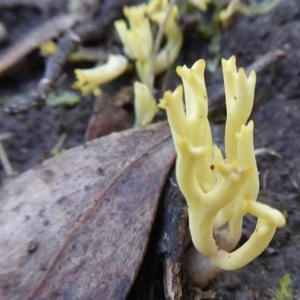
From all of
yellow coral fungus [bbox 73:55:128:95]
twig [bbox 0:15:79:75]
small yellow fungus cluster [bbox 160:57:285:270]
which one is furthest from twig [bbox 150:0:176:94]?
small yellow fungus cluster [bbox 160:57:285:270]

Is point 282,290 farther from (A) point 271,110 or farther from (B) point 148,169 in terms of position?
(A) point 271,110

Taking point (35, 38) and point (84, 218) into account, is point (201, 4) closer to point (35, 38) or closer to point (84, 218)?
point (35, 38)

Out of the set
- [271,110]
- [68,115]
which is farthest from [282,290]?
[68,115]

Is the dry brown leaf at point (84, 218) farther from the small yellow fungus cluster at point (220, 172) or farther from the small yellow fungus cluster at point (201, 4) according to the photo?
the small yellow fungus cluster at point (201, 4)

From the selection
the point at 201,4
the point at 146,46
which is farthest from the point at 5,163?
the point at 201,4

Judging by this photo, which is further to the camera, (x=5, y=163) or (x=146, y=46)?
(x=146, y=46)

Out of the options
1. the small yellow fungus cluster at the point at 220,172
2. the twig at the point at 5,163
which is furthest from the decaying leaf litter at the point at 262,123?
the small yellow fungus cluster at the point at 220,172
